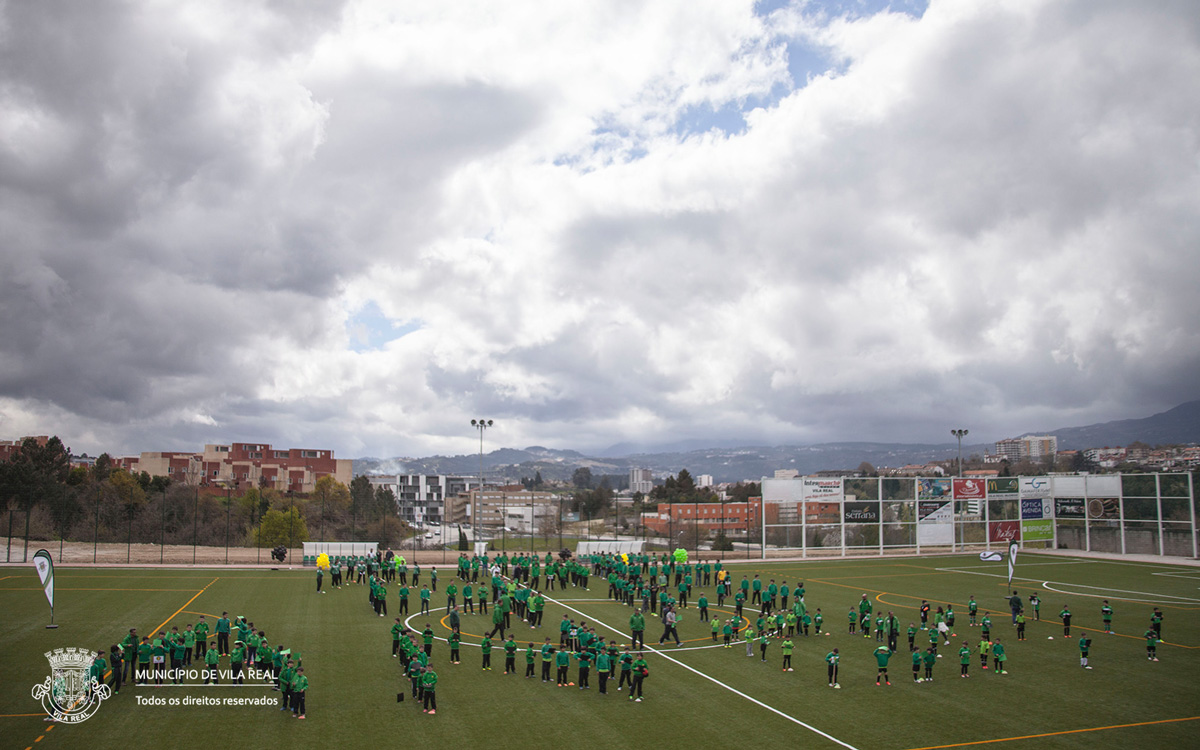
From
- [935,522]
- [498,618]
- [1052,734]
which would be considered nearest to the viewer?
[1052,734]

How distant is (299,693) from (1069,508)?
2537 inches

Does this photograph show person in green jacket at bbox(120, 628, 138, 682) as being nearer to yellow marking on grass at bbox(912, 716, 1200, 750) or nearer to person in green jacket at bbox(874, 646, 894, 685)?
yellow marking on grass at bbox(912, 716, 1200, 750)

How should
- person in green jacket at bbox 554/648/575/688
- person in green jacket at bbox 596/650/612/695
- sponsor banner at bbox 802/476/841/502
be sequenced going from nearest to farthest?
person in green jacket at bbox 596/650/612/695, person in green jacket at bbox 554/648/575/688, sponsor banner at bbox 802/476/841/502

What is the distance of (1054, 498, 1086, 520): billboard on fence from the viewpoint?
60719 mm

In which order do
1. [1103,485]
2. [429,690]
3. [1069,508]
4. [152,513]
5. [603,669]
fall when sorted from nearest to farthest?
[429,690] → [603,669] → [1103,485] → [1069,508] → [152,513]

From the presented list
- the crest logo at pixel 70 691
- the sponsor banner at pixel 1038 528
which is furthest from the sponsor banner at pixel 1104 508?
the crest logo at pixel 70 691

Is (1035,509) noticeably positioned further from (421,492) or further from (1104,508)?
(421,492)

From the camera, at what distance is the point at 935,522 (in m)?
60.8

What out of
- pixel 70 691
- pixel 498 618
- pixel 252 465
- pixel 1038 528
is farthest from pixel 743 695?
pixel 252 465

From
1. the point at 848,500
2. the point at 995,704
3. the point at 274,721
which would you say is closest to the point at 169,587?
the point at 274,721

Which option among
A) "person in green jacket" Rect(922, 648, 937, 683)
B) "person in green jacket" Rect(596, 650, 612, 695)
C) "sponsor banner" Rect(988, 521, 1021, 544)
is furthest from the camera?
"sponsor banner" Rect(988, 521, 1021, 544)

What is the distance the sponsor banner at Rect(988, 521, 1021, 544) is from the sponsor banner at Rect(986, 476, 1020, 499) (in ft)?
7.43

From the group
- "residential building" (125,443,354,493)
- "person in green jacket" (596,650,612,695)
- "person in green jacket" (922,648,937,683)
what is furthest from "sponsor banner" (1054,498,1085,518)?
"residential building" (125,443,354,493)

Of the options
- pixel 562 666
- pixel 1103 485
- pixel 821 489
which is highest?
pixel 1103 485
